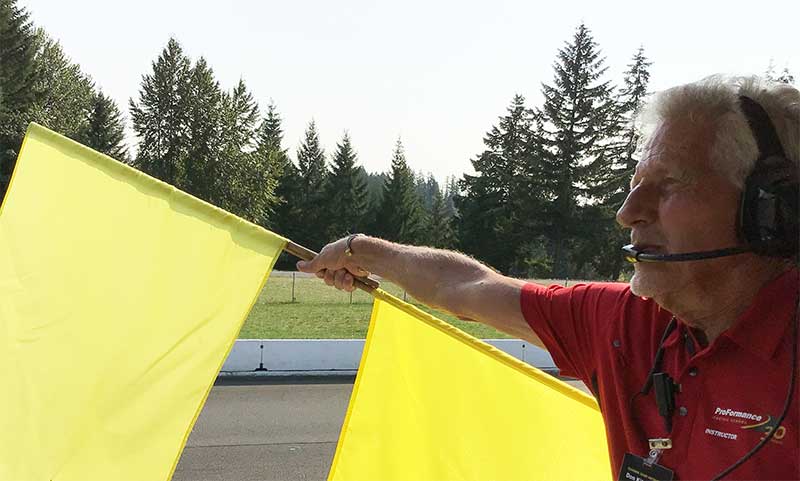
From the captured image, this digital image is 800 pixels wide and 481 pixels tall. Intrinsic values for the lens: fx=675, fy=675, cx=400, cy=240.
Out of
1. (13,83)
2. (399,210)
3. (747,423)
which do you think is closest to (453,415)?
(747,423)

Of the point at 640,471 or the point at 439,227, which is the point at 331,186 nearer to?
the point at 439,227

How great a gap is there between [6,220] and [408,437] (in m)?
1.78

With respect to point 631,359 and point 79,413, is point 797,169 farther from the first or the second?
point 79,413

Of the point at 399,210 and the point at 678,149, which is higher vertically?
the point at 399,210

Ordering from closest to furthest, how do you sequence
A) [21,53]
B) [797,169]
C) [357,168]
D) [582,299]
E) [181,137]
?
[797,169] < [582,299] < [21,53] < [181,137] < [357,168]

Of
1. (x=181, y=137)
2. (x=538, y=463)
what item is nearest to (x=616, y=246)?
(x=181, y=137)

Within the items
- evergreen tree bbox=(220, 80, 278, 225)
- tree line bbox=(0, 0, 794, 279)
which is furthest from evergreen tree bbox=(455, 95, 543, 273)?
evergreen tree bbox=(220, 80, 278, 225)

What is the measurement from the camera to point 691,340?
1.73 m

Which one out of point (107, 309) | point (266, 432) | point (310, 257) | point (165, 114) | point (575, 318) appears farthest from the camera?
point (165, 114)

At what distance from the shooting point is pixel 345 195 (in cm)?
6041

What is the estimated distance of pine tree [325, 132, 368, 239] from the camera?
5941 centimetres

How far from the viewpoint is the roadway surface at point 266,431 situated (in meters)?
6.47

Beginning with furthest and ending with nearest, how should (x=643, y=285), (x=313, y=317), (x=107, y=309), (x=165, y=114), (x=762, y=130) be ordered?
(x=165, y=114) → (x=313, y=317) → (x=107, y=309) → (x=643, y=285) → (x=762, y=130)

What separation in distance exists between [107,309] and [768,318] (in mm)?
2041
